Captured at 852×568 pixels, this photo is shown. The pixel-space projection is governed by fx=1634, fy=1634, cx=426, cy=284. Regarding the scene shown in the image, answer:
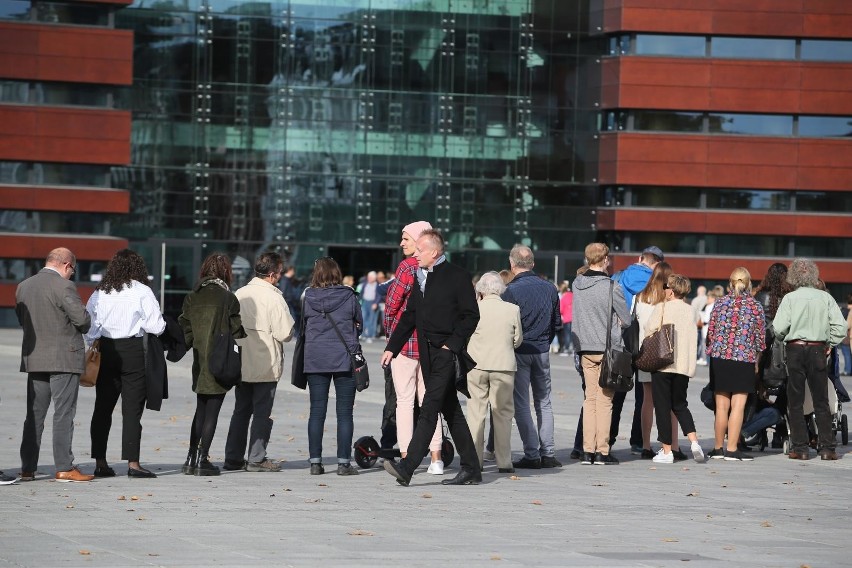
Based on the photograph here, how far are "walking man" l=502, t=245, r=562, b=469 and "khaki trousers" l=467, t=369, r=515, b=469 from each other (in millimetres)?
536

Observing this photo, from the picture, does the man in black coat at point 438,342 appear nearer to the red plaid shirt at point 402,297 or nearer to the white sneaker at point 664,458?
the red plaid shirt at point 402,297

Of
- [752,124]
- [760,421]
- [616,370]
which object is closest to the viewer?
[616,370]

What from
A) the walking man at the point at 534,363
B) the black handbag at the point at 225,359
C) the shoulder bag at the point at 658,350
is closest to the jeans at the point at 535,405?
the walking man at the point at 534,363

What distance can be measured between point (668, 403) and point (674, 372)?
30 cm

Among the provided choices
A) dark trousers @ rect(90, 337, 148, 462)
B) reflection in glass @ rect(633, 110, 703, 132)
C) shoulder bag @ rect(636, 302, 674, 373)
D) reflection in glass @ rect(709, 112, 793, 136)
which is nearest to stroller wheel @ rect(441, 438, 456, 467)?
shoulder bag @ rect(636, 302, 674, 373)

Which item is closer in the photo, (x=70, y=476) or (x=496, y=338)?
(x=70, y=476)

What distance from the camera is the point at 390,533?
10.2 m

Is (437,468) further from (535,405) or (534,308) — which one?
(534,308)

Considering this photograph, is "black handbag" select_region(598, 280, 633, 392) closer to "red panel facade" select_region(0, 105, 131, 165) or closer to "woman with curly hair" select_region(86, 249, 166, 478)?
"woman with curly hair" select_region(86, 249, 166, 478)

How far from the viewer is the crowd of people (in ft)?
42.3

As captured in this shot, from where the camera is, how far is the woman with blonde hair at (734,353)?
51.9ft

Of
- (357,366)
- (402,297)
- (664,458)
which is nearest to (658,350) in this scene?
(664,458)

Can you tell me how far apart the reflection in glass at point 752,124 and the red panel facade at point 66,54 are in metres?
18.7

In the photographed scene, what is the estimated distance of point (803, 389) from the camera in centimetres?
1605
